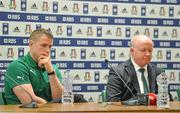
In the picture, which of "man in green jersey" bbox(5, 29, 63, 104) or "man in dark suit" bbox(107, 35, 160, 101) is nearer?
"man in green jersey" bbox(5, 29, 63, 104)

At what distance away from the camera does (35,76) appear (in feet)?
12.8

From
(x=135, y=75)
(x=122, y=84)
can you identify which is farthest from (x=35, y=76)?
(x=135, y=75)

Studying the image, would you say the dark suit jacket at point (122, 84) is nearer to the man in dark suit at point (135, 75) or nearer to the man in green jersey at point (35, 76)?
the man in dark suit at point (135, 75)

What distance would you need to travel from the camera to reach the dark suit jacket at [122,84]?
402 cm

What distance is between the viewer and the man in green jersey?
3.76 meters

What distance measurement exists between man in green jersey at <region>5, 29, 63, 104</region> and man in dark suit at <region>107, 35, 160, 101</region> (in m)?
0.58

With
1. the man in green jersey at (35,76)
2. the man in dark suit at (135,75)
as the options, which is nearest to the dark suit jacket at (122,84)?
the man in dark suit at (135,75)

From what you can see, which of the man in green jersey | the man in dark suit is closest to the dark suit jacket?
the man in dark suit

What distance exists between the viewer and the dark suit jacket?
4.02 metres

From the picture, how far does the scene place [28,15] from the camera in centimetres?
501

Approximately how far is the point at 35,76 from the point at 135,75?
109 centimetres

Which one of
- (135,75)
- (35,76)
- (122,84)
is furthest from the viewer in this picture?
(135,75)

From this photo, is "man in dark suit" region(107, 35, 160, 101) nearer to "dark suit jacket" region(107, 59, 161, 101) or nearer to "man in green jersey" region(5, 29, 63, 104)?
"dark suit jacket" region(107, 59, 161, 101)

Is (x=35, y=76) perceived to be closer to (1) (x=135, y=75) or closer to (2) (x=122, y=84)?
(2) (x=122, y=84)
